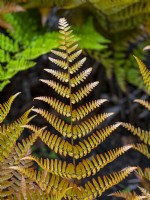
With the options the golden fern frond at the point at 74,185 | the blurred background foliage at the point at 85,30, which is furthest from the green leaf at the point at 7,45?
the golden fern frond at the point at 74,185

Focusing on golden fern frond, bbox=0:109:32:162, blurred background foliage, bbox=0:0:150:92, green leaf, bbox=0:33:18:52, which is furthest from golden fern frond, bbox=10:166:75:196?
green leaf, bbox=0:33:18:52

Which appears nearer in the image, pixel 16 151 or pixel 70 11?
pixel 16 151

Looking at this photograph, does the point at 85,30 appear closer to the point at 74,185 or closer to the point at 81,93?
the point at 81,93

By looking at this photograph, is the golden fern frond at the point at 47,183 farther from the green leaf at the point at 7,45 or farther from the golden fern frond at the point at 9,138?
the green leaf at the point at 7,45

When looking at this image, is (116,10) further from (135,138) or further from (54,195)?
(54,195)

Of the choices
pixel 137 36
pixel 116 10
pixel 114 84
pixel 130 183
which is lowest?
pixel 130 183

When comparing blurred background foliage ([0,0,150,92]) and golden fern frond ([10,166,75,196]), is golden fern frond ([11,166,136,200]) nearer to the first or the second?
golden fern frond ([10,166,75,196])

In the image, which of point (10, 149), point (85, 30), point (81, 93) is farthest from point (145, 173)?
point (85, 30)

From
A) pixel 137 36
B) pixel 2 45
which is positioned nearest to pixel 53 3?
pixel 2 45

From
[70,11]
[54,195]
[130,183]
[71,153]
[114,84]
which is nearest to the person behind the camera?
[54,195]
